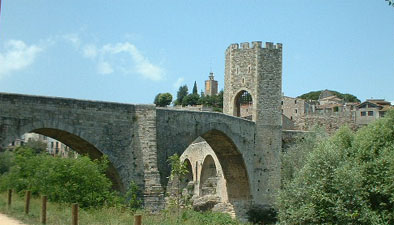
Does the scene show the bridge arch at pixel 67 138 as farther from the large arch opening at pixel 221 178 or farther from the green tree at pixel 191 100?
the green tree at pixel 191 100

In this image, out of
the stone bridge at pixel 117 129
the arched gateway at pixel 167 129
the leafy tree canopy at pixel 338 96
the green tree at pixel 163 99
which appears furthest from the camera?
the leafy tree canopy at pixel 338 96

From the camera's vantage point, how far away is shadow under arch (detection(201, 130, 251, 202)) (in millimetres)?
26094

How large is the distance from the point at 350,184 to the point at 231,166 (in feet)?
43.2

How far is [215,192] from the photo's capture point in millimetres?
31750

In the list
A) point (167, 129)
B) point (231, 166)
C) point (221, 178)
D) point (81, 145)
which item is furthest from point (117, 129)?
point (221, 178)

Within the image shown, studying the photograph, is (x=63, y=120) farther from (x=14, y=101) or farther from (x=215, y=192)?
(x=215, y=192)

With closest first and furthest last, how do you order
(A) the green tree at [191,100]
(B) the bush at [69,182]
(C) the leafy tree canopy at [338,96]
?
(B) the bush at [69,182]
(A) the green tree at [191,100]
(C) the leafy tree canopy at [338,96]

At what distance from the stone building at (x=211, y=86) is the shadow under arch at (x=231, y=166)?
50.1 metres

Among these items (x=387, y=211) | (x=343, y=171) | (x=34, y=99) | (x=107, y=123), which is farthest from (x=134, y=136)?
(x=387, y=211)

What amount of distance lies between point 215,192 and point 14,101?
692 inches

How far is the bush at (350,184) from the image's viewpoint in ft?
48.2

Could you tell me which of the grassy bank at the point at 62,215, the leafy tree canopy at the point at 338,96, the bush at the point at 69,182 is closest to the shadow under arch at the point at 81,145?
the bush at the point at 69,182

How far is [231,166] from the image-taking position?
91.3ft

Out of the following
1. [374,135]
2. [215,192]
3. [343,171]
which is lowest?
[215,192]
